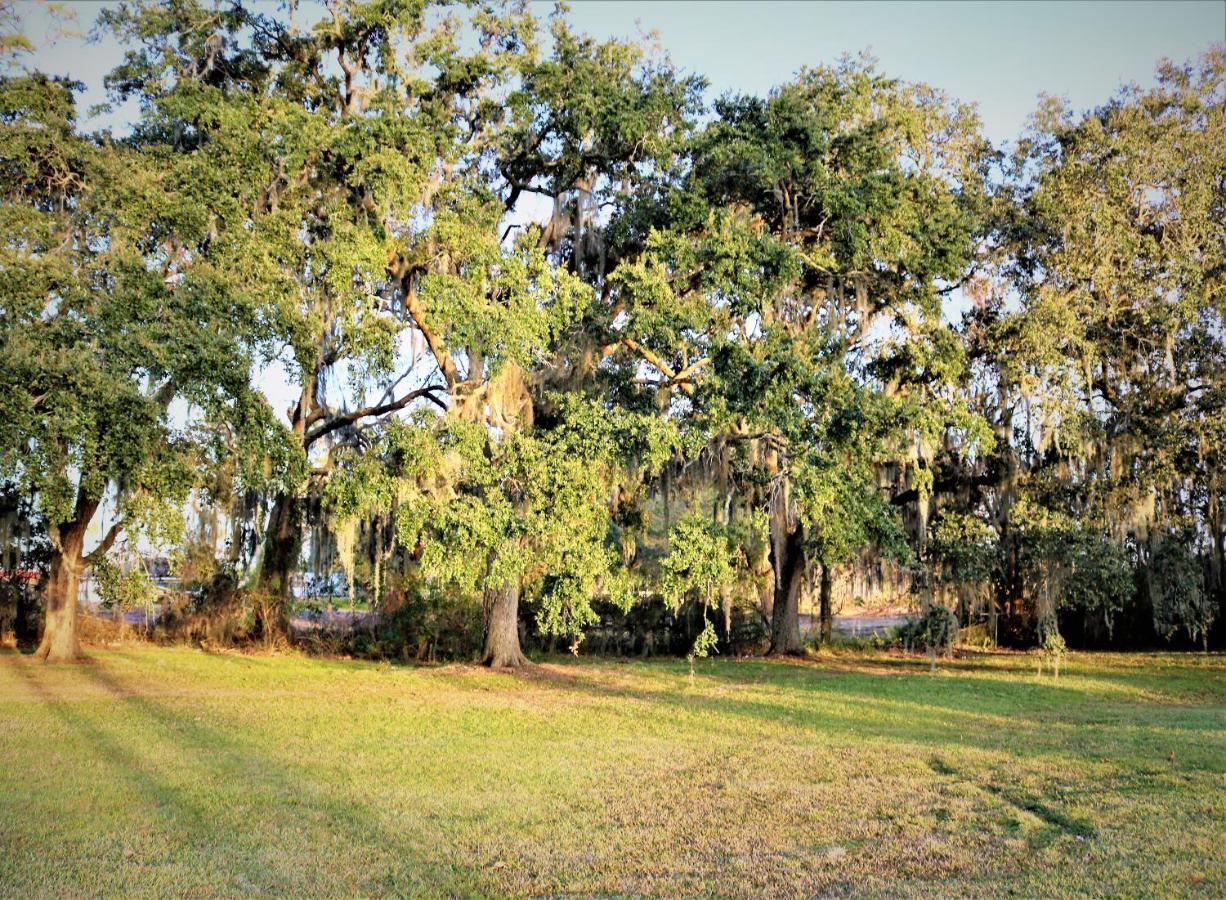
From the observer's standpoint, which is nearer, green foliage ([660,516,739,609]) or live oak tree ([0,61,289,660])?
live oak tree ([0,61,289,660])

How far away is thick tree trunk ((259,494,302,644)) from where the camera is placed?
21641 mm

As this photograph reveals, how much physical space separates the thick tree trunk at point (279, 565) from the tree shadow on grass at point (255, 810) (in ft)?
33.3

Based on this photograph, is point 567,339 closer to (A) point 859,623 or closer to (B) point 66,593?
(B) point 66,593

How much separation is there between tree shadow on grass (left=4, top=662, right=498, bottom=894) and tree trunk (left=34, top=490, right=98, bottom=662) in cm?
637

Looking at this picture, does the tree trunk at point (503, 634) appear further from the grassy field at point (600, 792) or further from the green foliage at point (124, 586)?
the green foliage at point (124, 586)

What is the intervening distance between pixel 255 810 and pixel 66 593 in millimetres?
12248

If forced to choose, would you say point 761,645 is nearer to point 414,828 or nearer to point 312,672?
point 312,672

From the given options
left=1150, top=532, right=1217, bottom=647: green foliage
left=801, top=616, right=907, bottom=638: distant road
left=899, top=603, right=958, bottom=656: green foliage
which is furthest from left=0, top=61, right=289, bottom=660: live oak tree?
left=801, top=616, right=907, bottom=638: distant road

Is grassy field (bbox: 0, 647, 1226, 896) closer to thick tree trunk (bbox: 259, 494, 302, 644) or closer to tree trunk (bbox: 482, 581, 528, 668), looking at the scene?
tree trunk (bbox: 482, 581, 528, 668)

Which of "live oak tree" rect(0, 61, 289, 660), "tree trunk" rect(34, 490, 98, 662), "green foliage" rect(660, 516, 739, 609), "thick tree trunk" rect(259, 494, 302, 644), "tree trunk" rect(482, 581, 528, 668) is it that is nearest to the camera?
"live oak tree" rect(0, 61, 289, 660)

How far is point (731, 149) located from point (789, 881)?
13.9m

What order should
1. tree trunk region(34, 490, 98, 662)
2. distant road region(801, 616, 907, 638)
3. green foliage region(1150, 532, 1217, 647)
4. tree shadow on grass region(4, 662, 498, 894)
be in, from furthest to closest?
distant road region(801, 616, 907, 638)
green foliage region(1150, 532, 1217, 647)
tree trunk region(34, 490, 98, 662)
tree shadow on grass region(4, 662, 498, 894)

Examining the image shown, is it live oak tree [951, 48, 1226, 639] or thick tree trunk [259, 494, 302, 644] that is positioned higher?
live oak tree [951, 48, 1226, 639]

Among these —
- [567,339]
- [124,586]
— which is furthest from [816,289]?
[124,586]
